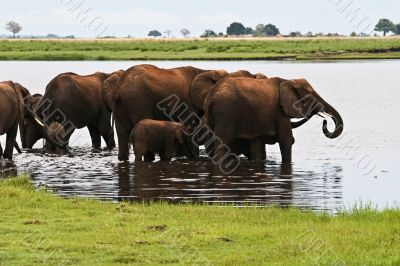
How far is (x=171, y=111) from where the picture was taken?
24.6 meters

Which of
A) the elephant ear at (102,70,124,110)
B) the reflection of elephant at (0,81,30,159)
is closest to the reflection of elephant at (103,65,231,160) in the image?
the elephant ear at (102,70,124,110)

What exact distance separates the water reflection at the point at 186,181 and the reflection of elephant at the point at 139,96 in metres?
0.84

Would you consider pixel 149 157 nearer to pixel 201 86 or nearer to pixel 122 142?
pixel 122 142

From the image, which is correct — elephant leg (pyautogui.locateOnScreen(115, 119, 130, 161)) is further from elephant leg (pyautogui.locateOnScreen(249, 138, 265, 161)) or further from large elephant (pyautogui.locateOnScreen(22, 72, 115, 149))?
elephant leg (pyautogui.locateOnScreen(249, 138, 265, 161))

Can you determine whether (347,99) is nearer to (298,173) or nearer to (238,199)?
(298,173)

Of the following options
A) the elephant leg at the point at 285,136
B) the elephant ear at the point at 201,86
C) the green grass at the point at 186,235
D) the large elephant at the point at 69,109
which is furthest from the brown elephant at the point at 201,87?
the green grass at the point at 186,235

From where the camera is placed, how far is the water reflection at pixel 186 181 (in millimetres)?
17938

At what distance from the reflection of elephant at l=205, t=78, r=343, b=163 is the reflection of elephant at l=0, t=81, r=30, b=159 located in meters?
4.61

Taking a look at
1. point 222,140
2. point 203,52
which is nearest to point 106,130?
point 222,140

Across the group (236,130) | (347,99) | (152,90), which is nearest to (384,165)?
(236,130)

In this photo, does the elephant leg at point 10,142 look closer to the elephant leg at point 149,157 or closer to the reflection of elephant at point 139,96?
the reflection of elephant at point 139,96

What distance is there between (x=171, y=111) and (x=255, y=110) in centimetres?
289

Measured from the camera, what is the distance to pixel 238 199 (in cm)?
1786

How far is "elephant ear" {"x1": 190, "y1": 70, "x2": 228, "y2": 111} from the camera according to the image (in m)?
24.3
